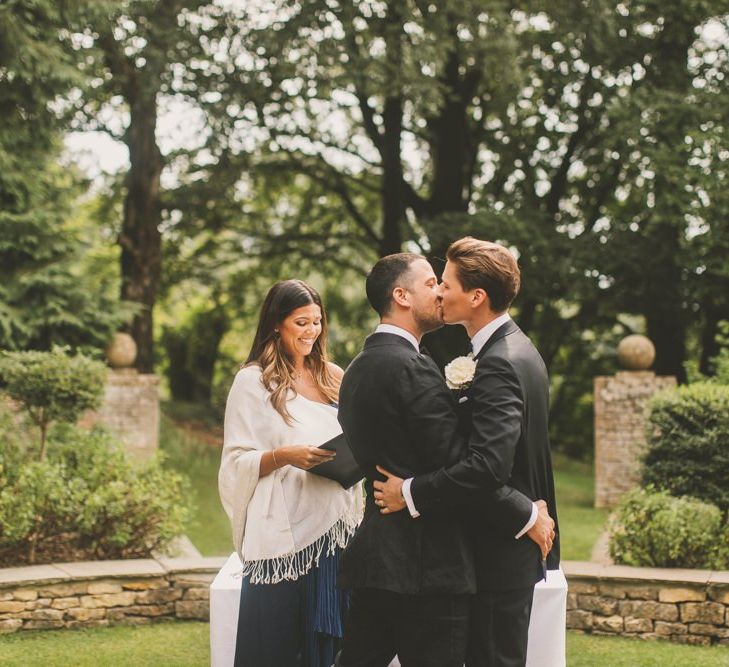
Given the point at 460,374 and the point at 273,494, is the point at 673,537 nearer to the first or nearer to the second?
the point at 273,494

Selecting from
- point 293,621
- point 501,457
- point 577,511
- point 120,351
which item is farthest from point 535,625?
point 120,351

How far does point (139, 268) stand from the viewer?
12602 mm

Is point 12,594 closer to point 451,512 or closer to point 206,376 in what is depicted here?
point 451,512

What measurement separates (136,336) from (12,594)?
22.7 feet

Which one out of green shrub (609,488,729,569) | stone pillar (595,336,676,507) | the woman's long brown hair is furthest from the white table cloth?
stone pillar (595,336,676,507)

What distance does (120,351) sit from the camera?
10922 millimetres

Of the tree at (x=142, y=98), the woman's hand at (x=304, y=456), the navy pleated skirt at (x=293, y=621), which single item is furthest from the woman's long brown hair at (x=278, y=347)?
the tree at (x=142, y=98)

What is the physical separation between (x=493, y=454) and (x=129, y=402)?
8761mm

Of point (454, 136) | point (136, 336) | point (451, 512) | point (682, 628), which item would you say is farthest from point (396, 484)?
point (454, 136)

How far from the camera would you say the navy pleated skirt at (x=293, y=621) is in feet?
12.6

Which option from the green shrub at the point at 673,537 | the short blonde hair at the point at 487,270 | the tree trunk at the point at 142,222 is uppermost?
the tree trunk at the point at 142,222

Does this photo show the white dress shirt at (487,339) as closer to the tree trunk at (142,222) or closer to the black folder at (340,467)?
the black folder at (340,467)

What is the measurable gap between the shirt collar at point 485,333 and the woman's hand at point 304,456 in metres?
0.81

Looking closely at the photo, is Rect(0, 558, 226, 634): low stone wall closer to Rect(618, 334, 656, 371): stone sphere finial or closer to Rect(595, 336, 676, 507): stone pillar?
Rect(595, 336, 676, 507): stone pillar
